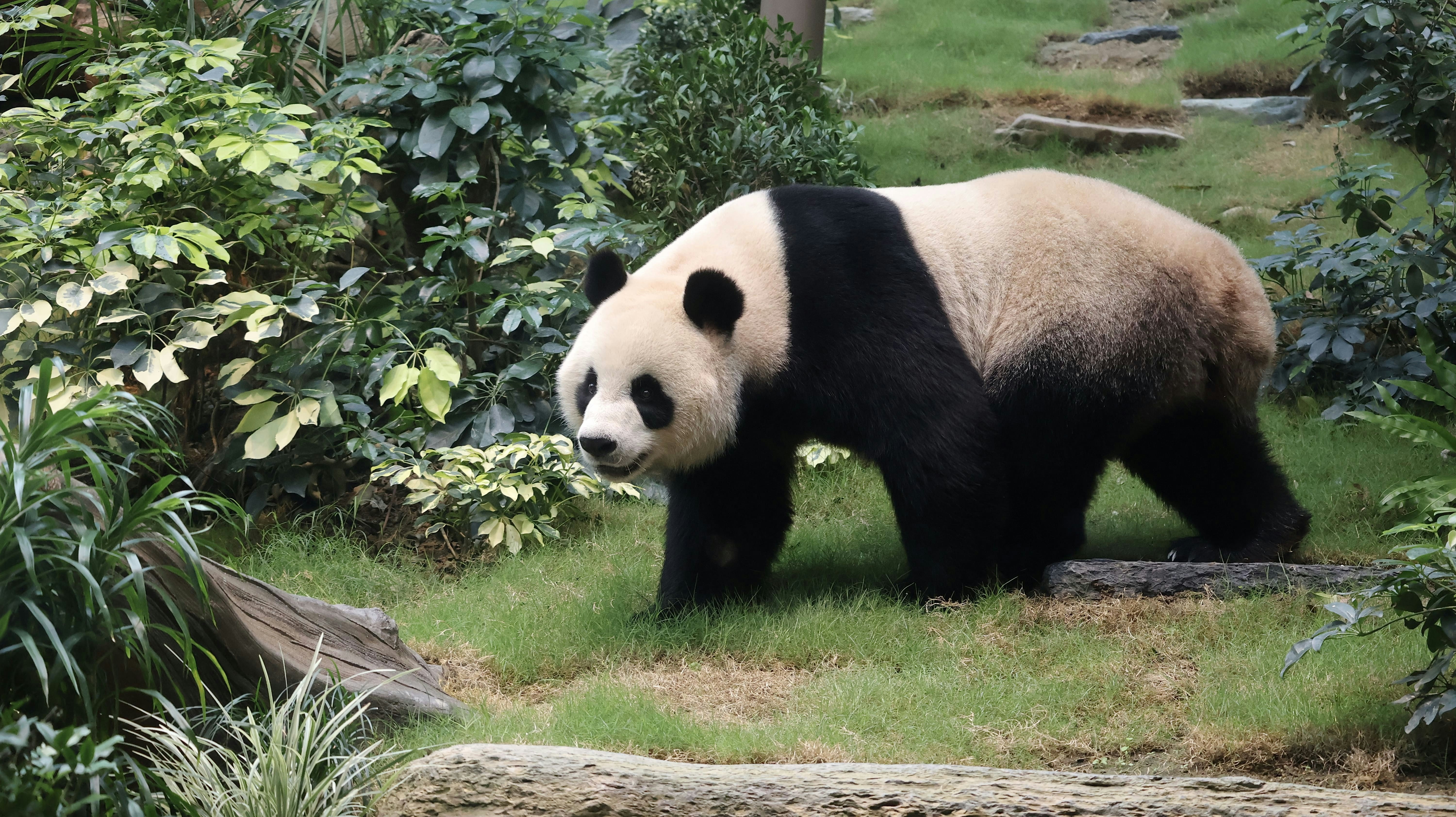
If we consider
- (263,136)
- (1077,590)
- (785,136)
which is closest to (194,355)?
(263,136)

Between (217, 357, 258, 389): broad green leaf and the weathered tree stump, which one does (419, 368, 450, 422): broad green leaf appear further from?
the weathered tree stump

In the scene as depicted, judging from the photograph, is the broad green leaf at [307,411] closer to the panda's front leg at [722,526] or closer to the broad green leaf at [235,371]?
the broad green leaf at [235,371]

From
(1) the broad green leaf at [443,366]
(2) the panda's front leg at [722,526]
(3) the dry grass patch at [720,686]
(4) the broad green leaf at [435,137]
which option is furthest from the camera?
(4) the broad green leaf at [435,137]

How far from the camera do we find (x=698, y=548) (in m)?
4.72

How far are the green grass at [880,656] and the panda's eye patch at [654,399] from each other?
0.85 metres

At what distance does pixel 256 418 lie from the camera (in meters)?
5.46

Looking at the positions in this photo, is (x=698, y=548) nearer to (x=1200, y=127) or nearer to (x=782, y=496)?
(x=782, y=496)

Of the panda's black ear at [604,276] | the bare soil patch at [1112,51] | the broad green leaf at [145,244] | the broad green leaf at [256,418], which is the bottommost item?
the broad green leaf at [256,418]

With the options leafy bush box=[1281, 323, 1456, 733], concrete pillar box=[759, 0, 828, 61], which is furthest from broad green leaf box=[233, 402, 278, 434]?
leafy bush box=[1281, 323, 1456, 733]

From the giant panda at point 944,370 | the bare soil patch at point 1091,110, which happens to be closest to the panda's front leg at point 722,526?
the giant panda at point 944,370

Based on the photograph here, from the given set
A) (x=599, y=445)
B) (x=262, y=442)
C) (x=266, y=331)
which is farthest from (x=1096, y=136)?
(x=599, y=445)

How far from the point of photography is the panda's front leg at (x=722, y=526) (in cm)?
468

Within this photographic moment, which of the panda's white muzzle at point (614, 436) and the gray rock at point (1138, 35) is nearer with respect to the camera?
the panda's white muzzle at point (614, 436)

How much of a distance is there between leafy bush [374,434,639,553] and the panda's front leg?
0.94m
